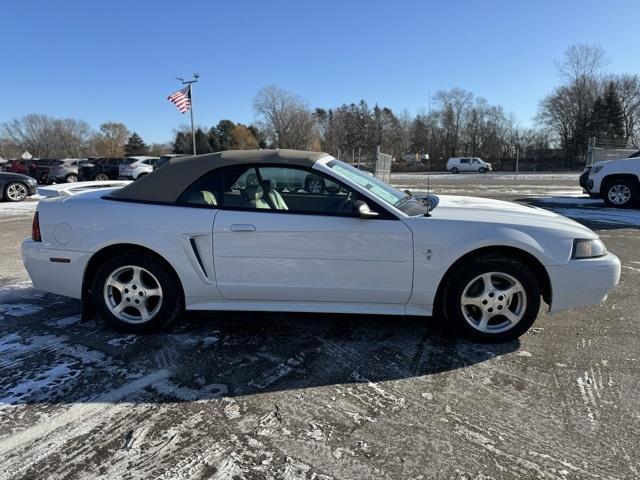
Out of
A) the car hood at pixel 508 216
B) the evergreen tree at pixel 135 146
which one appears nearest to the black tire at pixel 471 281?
the car hood at pixel 508 216

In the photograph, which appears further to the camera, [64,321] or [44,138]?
[44,138]

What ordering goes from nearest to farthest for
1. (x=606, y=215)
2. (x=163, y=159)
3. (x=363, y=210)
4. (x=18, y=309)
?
(x=363, y=210) < (x=18, y=309) < (x=606, y=215) < (x=163, y=159)

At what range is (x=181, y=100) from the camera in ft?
90.3

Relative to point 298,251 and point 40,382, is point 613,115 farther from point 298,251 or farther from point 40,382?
point 40,382

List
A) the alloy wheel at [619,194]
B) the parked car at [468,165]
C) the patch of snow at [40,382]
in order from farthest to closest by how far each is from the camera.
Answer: the parked car at [468,165], the alloy wheel at [619,194], the patch of snow at [40,382]

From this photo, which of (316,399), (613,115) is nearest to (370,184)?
(316,399)

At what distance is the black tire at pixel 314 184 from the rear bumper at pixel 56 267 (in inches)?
72.7

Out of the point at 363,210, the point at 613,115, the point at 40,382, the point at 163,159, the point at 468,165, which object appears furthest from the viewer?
the point at 613,115

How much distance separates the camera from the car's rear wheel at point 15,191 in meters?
15.3

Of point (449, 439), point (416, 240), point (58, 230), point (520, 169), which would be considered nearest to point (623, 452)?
point (449, 439)

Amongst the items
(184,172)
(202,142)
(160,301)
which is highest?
(202,142)

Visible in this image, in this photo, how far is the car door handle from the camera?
3463 mm

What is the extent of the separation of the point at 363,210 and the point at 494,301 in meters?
1.23

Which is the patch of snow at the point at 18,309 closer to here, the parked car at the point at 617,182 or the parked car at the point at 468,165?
the parked car at the point at 617,182
